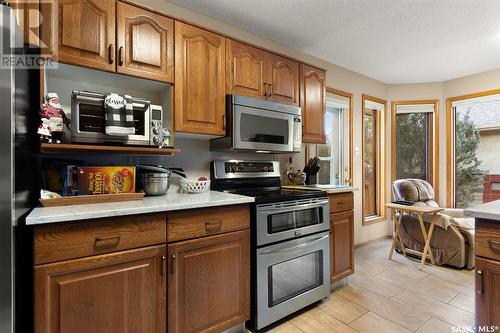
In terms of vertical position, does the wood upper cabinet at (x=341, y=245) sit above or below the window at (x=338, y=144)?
below

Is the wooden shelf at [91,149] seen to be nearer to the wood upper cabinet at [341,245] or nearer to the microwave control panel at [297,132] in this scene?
the microwave control panel at [297,132]

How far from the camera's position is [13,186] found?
0.97 meters

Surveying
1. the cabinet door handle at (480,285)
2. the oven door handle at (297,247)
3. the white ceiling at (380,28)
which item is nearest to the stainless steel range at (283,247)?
the oven door handle at (297,247)

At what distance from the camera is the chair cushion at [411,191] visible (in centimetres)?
330

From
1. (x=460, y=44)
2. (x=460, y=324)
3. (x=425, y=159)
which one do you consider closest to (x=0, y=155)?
(x=460, y=324)

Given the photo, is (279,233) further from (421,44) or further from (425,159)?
(425,159)

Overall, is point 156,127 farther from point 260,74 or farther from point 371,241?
point 371,241

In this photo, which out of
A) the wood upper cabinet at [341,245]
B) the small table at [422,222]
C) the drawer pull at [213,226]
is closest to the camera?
the drawer pull at [213,226]

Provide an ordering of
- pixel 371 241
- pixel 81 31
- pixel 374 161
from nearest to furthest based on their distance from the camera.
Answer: pixel 81 31 → pixel 371 241 → pixel 374 161

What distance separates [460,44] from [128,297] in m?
3.80

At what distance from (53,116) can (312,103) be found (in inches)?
85.4

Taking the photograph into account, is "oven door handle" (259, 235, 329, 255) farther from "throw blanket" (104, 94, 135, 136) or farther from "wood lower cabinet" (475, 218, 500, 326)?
"throw blanket" (104, 94, 135, 136)

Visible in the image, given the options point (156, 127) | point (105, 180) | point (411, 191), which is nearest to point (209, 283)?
point (105, 180)

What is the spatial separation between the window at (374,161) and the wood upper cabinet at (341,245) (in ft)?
5.65
